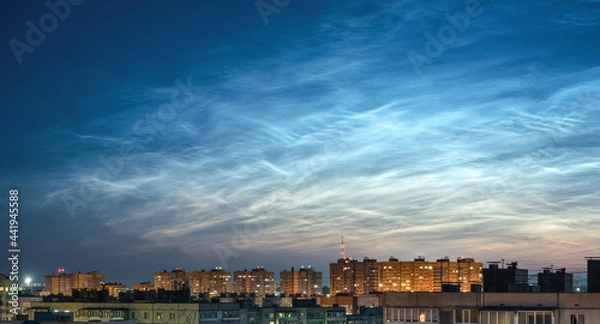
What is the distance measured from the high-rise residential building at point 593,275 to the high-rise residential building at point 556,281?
144 inches

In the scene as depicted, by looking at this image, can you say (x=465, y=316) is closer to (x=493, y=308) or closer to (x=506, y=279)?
(x=493, y=308)

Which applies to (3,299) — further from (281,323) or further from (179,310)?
(281,323)

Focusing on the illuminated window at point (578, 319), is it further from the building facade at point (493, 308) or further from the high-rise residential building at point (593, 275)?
the high-rise residential building at point (593, 275)

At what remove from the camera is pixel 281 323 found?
460 ft

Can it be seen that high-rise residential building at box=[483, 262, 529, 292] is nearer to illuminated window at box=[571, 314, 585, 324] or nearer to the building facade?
the building facade

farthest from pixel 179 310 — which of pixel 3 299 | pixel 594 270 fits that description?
pixel 594 270

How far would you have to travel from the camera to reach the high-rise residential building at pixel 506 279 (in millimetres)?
49594

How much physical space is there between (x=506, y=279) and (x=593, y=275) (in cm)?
495

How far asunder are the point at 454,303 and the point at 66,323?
85.3 feet

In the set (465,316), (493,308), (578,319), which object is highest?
(493,308)

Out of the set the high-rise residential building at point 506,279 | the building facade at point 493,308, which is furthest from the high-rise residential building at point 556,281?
the building facade at point 493,308

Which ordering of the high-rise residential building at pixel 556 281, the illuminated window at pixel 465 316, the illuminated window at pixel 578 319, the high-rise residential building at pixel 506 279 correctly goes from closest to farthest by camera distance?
1. the illuminated window at pixel 578 319
2. the illuminated window at pixel 465 316
3. the high-rise residential building at pixel 506 279
4. the high-rise residential building at pixel 556 281

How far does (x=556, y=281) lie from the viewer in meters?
52.2

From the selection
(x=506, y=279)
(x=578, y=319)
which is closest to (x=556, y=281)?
(x=506, y=279)
